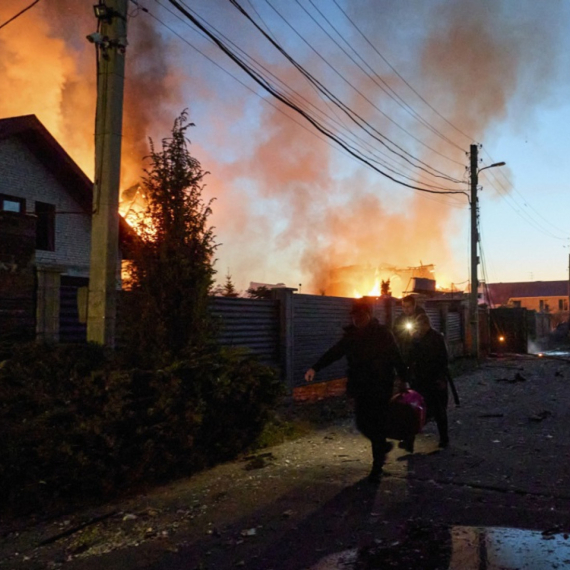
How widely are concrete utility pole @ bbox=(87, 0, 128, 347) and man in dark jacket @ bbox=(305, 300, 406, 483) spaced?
7.28ft

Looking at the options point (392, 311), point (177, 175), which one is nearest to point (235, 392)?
point (177, 175)

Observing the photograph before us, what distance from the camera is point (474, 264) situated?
73.6 ft

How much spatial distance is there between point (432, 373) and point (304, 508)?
2.84m

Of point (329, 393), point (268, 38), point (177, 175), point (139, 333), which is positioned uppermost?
point (268, 38)

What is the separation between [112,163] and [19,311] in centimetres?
186

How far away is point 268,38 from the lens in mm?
10133

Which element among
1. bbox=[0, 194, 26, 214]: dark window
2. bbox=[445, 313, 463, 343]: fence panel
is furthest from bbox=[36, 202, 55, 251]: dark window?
bbox=[445, 313, 463, 343]: fence panel

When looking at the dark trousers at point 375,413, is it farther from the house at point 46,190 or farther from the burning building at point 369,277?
the burning building at point 369,277

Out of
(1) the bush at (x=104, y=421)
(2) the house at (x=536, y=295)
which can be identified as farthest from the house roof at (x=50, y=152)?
(2) the house at (x=536, y=295)

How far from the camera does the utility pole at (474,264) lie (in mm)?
21831

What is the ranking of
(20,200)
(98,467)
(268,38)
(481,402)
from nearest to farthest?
(98,467) → (268,38) → (481,402) → (20,200)

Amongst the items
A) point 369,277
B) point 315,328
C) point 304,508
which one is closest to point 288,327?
point 315,328

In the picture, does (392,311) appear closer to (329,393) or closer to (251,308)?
(329,393)

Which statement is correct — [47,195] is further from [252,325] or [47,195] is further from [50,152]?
[252,325]
